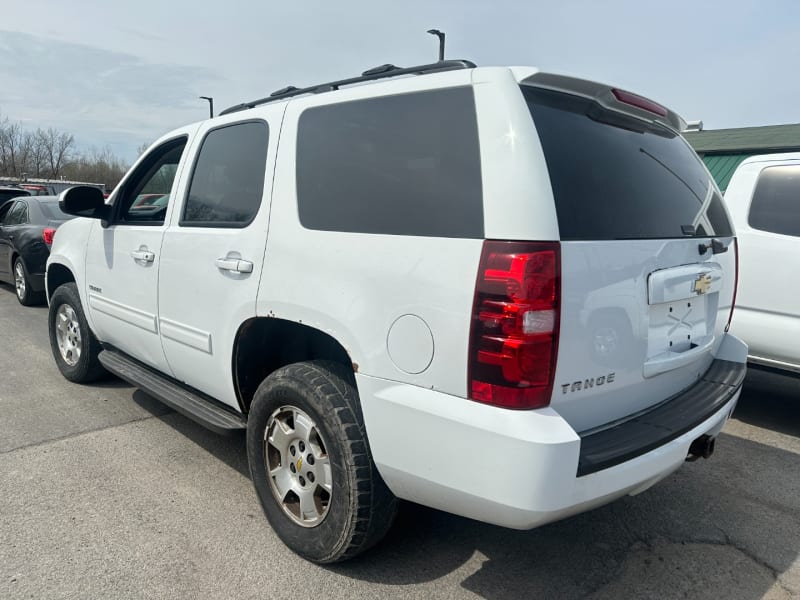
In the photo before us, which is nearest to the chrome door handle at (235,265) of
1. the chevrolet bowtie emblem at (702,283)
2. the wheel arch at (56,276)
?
the chevrolet bowtie emblem at (702,283)

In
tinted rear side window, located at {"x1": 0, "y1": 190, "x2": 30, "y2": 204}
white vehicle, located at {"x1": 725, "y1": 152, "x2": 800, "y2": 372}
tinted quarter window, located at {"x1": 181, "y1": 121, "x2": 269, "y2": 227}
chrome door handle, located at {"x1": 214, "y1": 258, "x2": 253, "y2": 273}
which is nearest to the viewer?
chrome door handle, located at {"x1": 214, "y1": 258, "x2": 253, "y2": 273}

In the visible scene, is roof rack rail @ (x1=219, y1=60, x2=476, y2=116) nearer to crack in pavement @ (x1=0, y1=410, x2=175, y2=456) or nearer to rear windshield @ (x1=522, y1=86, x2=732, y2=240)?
rear windshield @ (x1=522, y1=86, x2=732, y2=240)

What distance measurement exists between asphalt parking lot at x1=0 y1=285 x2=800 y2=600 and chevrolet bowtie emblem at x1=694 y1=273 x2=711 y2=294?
126 cm

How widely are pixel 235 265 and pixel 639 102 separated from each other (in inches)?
76.5

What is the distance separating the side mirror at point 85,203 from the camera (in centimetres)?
371

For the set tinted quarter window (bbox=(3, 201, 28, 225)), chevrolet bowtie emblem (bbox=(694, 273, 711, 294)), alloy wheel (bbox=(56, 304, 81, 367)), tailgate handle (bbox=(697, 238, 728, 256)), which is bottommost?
alloy wheel (bbox=(56, 304, 81, 367))

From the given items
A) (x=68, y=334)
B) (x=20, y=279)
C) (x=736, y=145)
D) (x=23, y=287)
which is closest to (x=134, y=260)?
(x=68, y=334)

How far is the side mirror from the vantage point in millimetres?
3707

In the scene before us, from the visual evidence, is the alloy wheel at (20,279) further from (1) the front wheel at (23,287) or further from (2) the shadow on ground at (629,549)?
(2) the shadow on ground at (629,549)

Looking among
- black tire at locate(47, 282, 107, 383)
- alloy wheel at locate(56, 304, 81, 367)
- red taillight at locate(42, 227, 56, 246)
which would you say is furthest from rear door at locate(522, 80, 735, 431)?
red taillight at locate(42, 227, 56, 246)

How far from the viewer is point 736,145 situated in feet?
62.8

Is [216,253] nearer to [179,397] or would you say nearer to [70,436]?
[179,397]

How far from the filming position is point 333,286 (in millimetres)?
2289

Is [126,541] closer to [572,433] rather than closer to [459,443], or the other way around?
[459,443]
